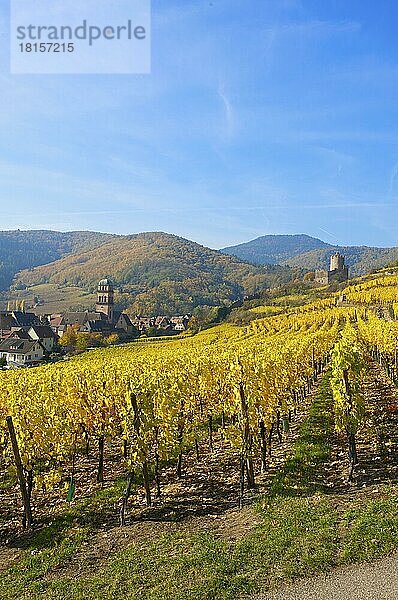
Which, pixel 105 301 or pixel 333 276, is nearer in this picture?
pixel 105 301

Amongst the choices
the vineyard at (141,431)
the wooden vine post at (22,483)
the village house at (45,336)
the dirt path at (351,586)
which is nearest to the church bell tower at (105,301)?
the village house at (45,336)

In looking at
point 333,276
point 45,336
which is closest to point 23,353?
point 45,336

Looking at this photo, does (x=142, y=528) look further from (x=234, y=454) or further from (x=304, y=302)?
A: (x=304, y=302)

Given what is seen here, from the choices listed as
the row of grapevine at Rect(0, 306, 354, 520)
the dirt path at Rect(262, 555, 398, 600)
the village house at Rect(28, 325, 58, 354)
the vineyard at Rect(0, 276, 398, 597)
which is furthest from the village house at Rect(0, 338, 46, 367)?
the dirt path at Rect(262, 555, 398, 600)

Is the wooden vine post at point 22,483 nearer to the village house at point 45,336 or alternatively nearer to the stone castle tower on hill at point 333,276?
the village house at point 45,336

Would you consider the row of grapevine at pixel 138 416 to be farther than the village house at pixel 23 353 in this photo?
No

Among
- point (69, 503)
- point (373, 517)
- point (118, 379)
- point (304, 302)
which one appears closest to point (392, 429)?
point (373, 517)

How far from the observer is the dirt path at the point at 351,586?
7.69 metres

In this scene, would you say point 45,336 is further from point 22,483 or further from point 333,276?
point 22,483

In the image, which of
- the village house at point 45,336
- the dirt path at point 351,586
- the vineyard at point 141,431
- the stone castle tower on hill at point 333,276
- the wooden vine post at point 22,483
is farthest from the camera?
the stone castle tower on hill at point 333,276

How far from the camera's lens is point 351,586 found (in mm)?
7945

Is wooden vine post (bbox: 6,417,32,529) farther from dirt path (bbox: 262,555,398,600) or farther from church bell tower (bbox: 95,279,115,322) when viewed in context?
church bell tower (bbox: 95,279,115,322)

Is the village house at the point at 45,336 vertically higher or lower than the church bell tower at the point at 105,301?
lower

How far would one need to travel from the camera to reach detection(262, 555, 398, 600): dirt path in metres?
7.69
